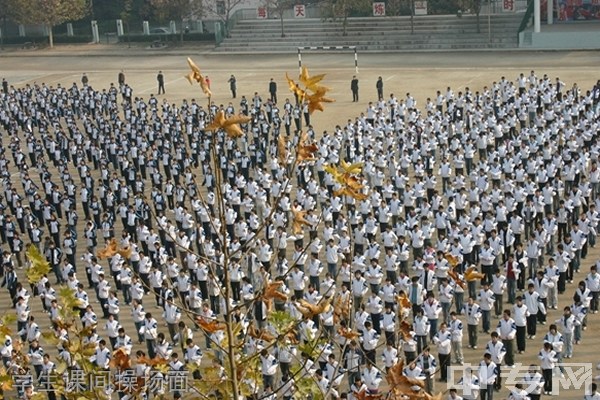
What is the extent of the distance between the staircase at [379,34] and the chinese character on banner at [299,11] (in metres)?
0.44

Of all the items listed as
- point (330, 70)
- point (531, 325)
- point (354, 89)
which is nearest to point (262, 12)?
point (330, 70)

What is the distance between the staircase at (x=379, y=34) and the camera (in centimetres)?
4544

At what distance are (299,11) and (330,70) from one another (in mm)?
10505

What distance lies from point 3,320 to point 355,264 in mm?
10970

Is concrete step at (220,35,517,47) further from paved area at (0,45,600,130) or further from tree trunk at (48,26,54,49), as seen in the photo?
tree trunk at (48,26,54,49)

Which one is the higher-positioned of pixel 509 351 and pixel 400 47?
pixel 400 47

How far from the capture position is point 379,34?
157 feet

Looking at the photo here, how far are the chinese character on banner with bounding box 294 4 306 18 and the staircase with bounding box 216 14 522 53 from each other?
0.44m

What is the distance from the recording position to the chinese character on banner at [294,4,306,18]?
51.0m

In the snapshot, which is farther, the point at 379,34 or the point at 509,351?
the point at 379,34

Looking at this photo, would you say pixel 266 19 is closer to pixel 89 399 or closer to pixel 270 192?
pixel 270 192

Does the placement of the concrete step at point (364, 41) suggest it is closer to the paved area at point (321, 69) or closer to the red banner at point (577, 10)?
the paved area at point (321, 69)

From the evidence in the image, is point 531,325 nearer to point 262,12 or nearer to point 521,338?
point 521,338

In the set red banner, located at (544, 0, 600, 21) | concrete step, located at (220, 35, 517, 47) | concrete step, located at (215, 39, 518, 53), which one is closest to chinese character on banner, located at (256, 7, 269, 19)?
concrete step, located at (220, 35, 517, 47)
